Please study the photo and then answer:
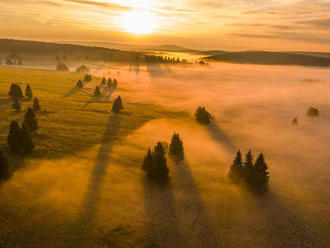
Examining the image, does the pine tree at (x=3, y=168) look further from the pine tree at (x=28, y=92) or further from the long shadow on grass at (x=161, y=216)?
the pine tree at (x=28, y=92)

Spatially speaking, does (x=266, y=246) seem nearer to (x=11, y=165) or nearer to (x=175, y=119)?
(x=11, y=165)

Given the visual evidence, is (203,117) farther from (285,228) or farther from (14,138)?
(14,138)

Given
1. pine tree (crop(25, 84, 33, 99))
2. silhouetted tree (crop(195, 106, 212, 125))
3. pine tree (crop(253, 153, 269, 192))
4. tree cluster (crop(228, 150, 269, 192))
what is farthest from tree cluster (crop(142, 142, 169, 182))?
pine tree (crop(25, 84, 33, 99))

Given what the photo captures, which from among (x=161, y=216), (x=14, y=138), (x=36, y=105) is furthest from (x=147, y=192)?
(x=36, y=105)

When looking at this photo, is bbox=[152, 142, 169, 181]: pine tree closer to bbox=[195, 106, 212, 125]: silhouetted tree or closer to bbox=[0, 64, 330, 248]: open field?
bbox=[0, 64, 330, 248]: open field

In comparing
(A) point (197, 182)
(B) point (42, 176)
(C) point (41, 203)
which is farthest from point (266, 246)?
(B) point (42, 176)

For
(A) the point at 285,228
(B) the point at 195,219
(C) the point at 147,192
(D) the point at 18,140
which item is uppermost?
(D) the point at 18,140
